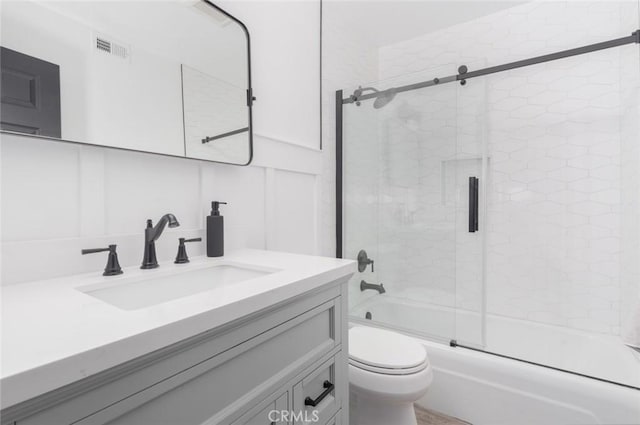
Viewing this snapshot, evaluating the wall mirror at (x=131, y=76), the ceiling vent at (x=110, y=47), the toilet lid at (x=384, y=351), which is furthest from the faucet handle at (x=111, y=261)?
the toilet lid at (x=384, y=351)

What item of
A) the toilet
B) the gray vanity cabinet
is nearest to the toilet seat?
the toilet

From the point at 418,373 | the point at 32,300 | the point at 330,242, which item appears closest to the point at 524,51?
the point at 330,242

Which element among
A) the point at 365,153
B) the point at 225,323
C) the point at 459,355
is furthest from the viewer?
the point at 365,153

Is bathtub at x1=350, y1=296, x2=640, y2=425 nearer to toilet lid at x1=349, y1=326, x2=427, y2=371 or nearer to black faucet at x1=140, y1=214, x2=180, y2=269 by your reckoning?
toilet lid at x1=349, y1=326, x2=427, y2=371

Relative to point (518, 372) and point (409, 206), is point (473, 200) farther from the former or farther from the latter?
point (518, 372)

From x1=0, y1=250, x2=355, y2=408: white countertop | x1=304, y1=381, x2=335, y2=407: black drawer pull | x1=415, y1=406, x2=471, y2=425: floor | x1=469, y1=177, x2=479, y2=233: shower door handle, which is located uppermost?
x1=469, y1=177, x2=479, y2=233: shower door handle

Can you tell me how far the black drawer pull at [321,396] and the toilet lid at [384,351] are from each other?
383mm

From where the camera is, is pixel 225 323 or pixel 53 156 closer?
pixel 225 323

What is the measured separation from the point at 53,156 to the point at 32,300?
41 centimetres

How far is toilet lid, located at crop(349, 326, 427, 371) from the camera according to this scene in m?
1.24

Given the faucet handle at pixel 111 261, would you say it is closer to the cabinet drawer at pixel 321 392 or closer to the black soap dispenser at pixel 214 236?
the black soap dispenser at pixel 214 236

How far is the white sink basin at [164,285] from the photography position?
82 centimetres

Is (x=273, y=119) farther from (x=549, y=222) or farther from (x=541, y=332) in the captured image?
(x=541, y=332)

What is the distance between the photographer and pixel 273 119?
1605mm
